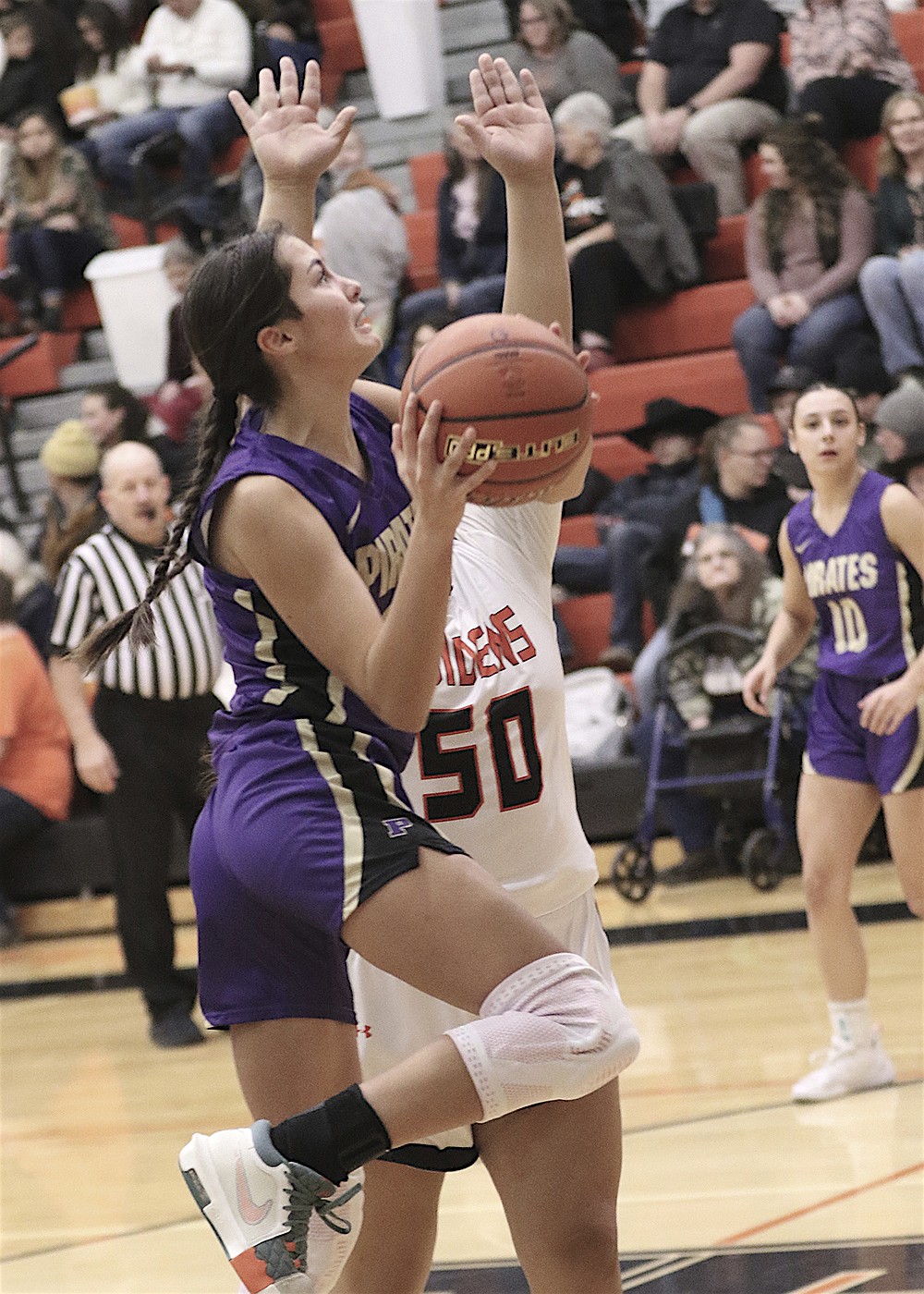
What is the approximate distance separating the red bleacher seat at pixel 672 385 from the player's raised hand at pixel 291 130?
6.33 m

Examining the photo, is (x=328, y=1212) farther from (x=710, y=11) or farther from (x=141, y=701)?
(x=710, y=11)

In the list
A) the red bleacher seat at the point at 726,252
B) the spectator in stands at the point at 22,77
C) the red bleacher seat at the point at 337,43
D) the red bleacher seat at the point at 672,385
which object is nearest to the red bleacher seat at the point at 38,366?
the spectator in stands at the point at 22,77

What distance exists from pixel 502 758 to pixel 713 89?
7.51 metres

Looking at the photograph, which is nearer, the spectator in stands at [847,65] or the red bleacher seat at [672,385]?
the spectator in stands at [847,65]

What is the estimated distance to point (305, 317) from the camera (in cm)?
248

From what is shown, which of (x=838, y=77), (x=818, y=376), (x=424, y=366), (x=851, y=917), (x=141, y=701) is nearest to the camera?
(x=424, y=366)

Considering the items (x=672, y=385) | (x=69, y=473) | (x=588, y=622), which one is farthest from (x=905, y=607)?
(x=69, y=473)

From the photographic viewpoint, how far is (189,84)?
1161 centimetres

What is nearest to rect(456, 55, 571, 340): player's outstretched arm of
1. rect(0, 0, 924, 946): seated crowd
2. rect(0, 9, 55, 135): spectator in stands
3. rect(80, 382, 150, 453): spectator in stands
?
rect(0, 0, 924, 946): seated crowd

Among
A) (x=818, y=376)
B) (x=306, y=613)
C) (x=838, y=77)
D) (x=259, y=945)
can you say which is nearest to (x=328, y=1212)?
(x=259, y=945)

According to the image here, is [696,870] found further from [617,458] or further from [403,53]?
[403,53]

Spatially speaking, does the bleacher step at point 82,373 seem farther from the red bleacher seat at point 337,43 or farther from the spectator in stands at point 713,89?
the spectator in stands at point 713,89

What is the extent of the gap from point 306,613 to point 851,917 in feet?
9.48

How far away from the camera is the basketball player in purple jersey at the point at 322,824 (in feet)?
7.52
